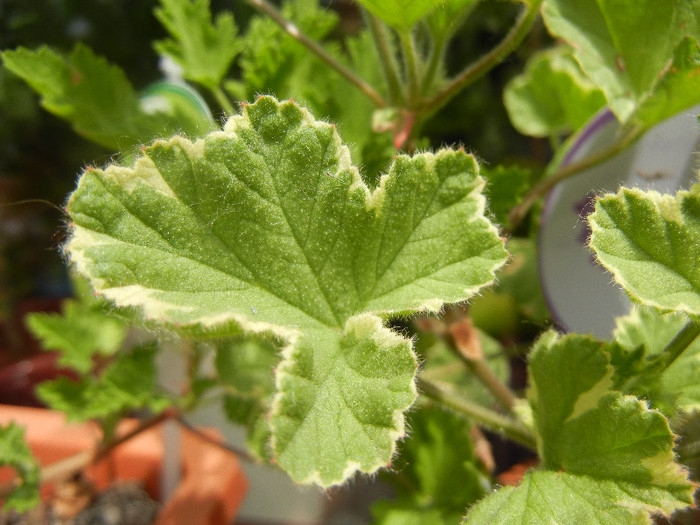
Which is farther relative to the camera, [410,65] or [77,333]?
[77,333]

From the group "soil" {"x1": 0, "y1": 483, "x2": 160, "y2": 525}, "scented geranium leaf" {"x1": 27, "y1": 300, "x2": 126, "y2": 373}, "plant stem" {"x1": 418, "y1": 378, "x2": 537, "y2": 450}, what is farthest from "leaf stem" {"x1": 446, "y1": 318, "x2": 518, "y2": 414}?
"soil" {"x1": 0, "y1": 483, "x2": 160, "y2": 525}

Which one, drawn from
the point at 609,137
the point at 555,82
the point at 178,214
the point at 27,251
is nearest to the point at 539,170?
the point at 555,82

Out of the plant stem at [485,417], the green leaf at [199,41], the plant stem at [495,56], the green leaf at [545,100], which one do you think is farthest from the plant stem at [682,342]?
the green leaf at [199,41]

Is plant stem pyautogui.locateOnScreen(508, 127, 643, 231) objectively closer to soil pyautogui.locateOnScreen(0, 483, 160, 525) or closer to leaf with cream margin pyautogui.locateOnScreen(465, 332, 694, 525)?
leaf with cream margin pyautogui.locateOnScreen(465, 332, 694, 525)

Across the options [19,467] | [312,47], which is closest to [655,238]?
[312,47]

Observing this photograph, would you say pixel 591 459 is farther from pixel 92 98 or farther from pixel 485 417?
pixel 92 98

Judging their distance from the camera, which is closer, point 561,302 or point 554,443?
point 554,443

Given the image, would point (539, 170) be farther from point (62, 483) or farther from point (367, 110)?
point (62, 483)
